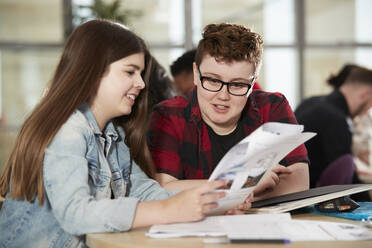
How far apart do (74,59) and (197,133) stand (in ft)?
2.11

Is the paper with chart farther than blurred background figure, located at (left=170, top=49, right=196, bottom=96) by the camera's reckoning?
No

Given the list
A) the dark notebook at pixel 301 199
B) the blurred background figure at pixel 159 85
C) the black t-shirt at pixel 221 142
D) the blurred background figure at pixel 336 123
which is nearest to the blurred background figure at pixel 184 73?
the blurred background figure at pixel 159 85

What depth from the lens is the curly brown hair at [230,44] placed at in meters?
1.82

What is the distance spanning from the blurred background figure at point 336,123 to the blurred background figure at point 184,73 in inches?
35.9

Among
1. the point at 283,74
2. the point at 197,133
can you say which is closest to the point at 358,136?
the point at 283,74

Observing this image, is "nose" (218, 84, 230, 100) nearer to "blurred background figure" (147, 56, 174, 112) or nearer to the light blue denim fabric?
the light blue denim fabric

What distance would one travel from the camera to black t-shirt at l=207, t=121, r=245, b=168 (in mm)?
1966

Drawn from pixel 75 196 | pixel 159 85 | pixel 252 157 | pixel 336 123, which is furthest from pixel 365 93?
pixel 75 196

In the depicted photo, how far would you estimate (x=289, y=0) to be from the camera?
7.04m

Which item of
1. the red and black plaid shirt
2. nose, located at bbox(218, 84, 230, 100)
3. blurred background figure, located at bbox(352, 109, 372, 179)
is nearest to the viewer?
nose, located at bbox(218, 84, 230, 100)

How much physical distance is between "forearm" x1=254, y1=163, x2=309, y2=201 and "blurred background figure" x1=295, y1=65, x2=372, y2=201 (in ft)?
4.17

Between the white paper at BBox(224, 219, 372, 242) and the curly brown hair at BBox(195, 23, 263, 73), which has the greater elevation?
the curly brown hair at BBox(195, 23, 263, 73)

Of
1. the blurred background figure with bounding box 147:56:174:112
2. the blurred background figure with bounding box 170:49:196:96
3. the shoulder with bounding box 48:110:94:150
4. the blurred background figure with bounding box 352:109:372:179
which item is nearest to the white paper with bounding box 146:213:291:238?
the shoulder with bounding box 48:110:94:150

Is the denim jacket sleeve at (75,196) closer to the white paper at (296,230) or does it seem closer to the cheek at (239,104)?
the white paper at (296,230)
